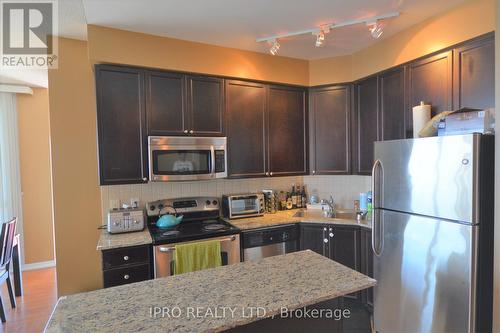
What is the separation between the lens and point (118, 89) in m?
2.55

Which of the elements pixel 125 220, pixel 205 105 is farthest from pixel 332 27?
pixel 125 220

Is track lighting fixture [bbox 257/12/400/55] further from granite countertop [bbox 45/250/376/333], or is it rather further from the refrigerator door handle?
granite countertop [bbox 45/250/376/333]

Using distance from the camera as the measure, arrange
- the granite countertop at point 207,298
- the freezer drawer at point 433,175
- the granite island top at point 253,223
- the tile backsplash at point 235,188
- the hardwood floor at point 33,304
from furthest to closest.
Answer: the tile backsplash at point 235,188 → the hardwood floor at point 33,304 → the granite island top at point 253,223 → the freezer drawer at point 433,175 → the granite countertop at point 207,298

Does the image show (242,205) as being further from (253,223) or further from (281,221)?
(281,221)

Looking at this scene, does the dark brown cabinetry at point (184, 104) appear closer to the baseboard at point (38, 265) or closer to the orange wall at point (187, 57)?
the orange wall at point (187, 57)

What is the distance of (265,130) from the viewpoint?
3.19 meters

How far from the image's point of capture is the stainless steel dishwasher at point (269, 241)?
271 cm

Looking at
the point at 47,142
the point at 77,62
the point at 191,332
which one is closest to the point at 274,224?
the point at 191,332

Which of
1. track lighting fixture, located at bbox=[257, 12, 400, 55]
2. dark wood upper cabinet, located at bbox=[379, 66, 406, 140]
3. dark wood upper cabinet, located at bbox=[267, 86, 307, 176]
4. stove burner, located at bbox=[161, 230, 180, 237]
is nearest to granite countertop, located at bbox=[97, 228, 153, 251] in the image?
stove burner, located at bbox=[161, 230, 180, 237]

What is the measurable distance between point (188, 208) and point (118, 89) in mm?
1331

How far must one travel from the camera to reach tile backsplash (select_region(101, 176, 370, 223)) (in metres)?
2.88

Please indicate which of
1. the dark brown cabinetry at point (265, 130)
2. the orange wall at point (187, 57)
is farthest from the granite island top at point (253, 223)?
the orange wall at point (187, 57)

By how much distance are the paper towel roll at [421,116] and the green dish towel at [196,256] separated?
1.95 m

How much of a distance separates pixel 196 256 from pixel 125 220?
74cm
